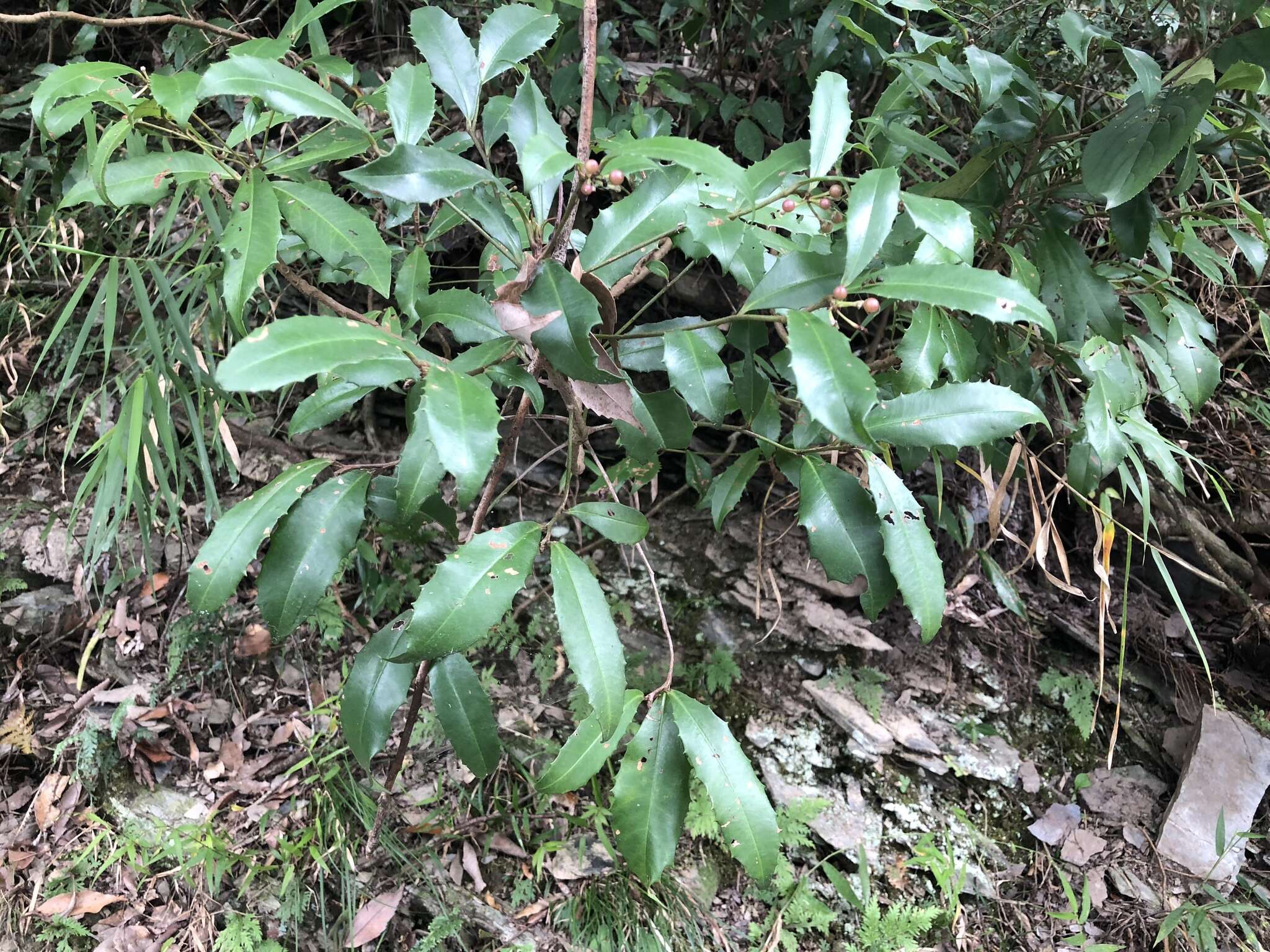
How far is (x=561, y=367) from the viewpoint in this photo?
0.68m

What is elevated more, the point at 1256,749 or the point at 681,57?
the point at 681,57

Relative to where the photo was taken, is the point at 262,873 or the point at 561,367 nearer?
the point at 561,367

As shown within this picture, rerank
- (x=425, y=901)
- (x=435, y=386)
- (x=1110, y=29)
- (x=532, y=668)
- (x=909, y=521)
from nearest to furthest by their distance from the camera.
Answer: (x=435, y=386), (x=909, y=521), (x=1110, y=29), (x=425, y=901), (x=532, y=668)

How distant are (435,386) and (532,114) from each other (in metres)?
0.42

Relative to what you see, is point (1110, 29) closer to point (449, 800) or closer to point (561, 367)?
point (561, 367)

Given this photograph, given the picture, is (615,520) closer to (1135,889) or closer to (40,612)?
(1135,889)

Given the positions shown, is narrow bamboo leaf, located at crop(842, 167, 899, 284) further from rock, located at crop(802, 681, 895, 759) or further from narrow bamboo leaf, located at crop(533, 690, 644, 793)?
rock, located at crop(802, 681, 895, 759)

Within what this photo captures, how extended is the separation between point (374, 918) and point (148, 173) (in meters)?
1.25

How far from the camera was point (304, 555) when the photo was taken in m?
0.79

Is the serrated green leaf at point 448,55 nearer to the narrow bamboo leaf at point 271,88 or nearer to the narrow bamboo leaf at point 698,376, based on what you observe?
the narrow bamboo leaf at point 271,88

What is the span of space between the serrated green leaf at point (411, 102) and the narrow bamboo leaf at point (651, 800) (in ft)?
2.36

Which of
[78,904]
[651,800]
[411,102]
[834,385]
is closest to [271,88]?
[411,102]

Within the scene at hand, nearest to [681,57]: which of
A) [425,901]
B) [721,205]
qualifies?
[721,205]

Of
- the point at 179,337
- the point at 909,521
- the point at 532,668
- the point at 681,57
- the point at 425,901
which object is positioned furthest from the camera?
the point at 681,57
